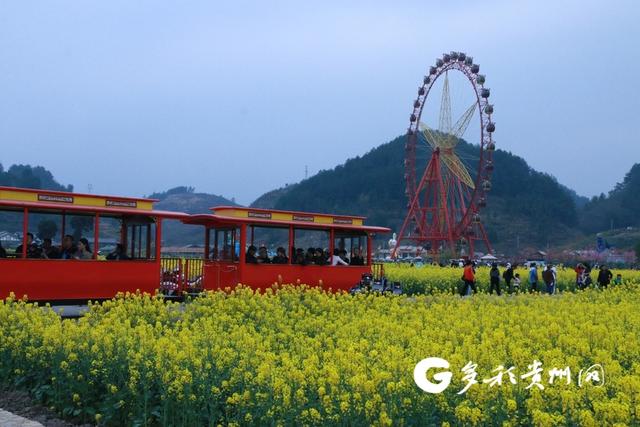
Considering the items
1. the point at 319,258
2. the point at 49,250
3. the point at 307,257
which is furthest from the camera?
the point at 319,258

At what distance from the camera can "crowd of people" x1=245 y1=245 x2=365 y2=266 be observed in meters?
17.8

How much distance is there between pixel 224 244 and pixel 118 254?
305 cm

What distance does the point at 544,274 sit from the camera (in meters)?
27.0

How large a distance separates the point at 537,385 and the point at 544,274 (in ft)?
73.9

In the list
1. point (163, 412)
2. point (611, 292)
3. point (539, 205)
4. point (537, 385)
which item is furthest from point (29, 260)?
point (539, 205)

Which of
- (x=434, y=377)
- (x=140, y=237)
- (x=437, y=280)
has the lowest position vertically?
(x=434, y=377)

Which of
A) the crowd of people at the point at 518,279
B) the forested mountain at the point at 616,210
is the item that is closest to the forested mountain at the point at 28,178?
the forested mountain at the point at 616,210

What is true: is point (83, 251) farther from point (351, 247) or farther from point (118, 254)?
point (351, 247)

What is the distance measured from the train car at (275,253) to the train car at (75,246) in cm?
169

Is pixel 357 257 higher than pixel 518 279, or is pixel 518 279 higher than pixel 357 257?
pixel 357 257

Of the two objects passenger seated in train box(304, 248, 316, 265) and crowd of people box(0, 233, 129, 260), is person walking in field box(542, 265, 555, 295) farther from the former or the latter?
crowd of people box(0, 233, 129, 260)

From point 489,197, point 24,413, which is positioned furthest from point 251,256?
point 489,197

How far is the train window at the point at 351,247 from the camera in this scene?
1978 centimetres

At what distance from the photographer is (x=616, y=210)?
147875 millimetres
